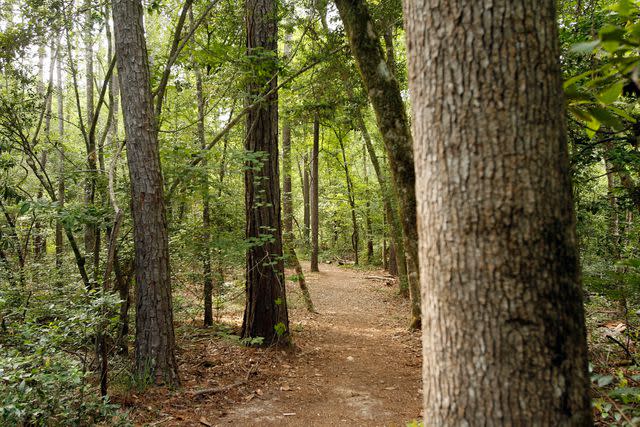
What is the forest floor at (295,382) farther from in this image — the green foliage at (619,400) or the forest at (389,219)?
the green foliage at (619,400)

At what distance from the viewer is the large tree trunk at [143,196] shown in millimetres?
4988

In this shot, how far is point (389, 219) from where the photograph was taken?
41.0 ft

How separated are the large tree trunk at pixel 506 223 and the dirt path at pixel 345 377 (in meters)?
3.55

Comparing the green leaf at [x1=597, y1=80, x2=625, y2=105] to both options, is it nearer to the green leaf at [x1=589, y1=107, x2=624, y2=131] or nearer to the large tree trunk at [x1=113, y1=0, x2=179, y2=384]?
the green leaf at [x1=589, y1=107, x2=624, y2=131]

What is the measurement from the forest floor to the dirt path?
1 cm

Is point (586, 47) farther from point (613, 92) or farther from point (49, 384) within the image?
point (49, 384)

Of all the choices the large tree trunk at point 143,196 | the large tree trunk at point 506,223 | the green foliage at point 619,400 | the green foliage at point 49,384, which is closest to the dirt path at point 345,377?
the large tree trunk at point 143,196

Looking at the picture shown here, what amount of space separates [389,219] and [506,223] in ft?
37.0

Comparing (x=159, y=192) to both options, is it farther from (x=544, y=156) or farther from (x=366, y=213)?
(x=366, y=213)

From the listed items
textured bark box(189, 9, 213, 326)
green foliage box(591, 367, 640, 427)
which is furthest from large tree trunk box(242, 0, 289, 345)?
green foliage box(591, 367, 640, 427)

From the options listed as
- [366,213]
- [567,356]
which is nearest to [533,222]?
[567,356]

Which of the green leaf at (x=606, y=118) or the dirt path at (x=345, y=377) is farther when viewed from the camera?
the dirt path at (x=345, y=377)

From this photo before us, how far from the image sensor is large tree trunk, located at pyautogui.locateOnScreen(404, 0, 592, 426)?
130 centimetres

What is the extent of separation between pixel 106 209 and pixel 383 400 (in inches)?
178
